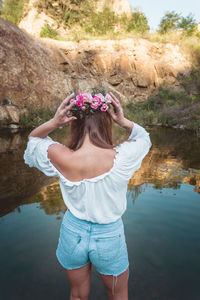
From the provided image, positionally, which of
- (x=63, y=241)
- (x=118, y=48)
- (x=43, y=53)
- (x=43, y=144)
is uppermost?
(x=118, y=48)

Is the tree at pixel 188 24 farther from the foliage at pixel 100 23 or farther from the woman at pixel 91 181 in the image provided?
the woman at pixel 91 181

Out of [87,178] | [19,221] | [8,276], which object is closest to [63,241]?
[87,178]

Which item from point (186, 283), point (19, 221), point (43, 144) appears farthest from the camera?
point (19, 221)

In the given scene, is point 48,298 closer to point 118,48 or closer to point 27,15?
point 118,48

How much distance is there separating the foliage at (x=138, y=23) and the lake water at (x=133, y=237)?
25.1 meters

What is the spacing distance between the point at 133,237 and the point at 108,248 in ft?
6.11

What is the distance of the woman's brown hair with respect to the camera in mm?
1293

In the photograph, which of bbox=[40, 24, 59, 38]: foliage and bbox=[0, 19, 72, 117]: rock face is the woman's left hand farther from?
bbox=[40, 24, 59, 38]: foliage

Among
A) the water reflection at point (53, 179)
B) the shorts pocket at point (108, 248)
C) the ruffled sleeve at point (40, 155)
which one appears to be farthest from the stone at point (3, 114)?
the shorts pocket at point (108, 248)

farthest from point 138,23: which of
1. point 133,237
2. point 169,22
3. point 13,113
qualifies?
point 133,237

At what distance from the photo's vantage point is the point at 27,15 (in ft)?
79.1

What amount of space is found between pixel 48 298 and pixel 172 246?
1.66 meters

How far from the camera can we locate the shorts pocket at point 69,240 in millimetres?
1309

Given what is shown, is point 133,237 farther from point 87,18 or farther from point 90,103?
point 87,18
